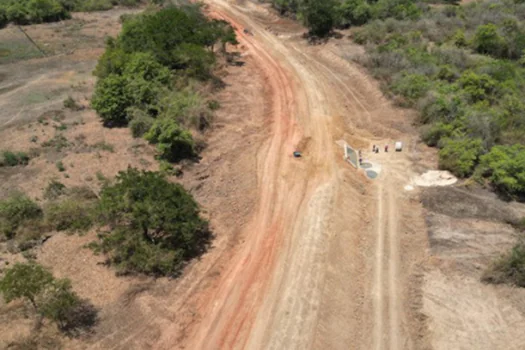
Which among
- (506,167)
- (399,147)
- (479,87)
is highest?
(479,87)

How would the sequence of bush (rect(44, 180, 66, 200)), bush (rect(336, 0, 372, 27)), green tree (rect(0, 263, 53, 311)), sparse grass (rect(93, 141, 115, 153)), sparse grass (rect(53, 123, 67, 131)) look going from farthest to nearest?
bush (rect(336, 0, 372, 27)) → sparse grass (rect(53, 123, 67, 131)) → sparse grass (rect(93, 141, 115, 153)) → bush (rect(44, 180, 66, 200)) → green tree (rect(0, 263, 53, 311))

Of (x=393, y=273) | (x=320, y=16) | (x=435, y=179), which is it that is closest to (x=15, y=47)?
(x=320, y=16)

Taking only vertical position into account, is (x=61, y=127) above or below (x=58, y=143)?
above

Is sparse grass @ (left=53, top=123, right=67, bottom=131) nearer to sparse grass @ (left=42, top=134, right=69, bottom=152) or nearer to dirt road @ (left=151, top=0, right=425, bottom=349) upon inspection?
sparse grass @ (left=42, top=134, right=69, bottom=152)

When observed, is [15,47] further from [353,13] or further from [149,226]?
[149,226]

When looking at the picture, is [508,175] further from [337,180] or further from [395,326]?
[395,326]

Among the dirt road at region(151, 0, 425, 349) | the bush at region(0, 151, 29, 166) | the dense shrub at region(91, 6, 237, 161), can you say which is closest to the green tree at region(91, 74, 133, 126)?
the dense shrub at region(91, 6, 237, 161)
